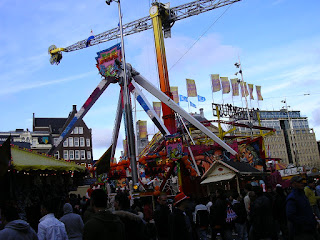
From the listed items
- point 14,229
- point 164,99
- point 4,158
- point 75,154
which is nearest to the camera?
point 14,229

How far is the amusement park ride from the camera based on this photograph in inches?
814

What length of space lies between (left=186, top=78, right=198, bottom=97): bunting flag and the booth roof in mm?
25804

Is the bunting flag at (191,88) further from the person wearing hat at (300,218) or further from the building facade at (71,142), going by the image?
the building facade at (71,142)

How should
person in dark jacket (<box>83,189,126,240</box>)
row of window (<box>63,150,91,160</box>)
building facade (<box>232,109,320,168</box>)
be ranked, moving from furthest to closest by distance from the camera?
building facade (<box>232,109,320,168</box>), row of window (<box>63,150,91,160</box>), person in dark jacket (<box>83,189,126,240</box>)

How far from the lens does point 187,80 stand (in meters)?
38.5

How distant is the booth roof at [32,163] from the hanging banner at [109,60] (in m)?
11.3

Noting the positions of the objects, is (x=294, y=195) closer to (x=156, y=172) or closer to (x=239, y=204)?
(x=239, y=204)

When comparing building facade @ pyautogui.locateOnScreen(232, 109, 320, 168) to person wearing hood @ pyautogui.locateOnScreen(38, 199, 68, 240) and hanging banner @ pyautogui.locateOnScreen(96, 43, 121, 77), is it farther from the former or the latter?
person wearing hood @ pyautogui.locateOnScreen(38, 199, 68, 240)

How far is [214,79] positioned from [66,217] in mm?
35191

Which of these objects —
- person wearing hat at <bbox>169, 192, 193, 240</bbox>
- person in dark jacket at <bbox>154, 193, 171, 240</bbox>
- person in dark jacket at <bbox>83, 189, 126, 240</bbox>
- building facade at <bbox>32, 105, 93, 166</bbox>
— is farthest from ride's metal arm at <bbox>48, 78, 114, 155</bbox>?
building facade at <bbox>32, 105, 93, 166</bbox>

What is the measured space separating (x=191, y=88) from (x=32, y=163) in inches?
1138

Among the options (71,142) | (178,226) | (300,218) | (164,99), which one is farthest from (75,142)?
(300,218)

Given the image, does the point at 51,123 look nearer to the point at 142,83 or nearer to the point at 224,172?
the point at 142,83

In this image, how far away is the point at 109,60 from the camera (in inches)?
942
